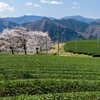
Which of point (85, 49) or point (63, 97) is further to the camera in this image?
point (85, 49)

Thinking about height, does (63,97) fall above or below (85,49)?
below

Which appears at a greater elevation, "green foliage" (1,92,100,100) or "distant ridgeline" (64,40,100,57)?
"distant ridgeline" (64,40,100,57)

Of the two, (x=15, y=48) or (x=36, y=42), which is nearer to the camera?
(x=15, y=48)

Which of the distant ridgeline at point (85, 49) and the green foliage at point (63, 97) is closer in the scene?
the green foliage at point (63, 97)

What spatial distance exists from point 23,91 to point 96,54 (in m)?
41.2

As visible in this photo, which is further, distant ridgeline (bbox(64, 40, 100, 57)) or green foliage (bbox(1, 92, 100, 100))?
distant ridgeline (bbox(64, 40, 100, 57))

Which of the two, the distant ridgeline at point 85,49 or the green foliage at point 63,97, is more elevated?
the distant ridgeline at point 85,49

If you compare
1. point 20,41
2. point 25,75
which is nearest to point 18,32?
point 20,41

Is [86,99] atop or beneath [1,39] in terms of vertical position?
beneath

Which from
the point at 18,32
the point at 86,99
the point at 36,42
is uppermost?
the point at 18,32

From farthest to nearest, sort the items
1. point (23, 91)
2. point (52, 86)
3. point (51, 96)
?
point (52, 86) < point (23, 91) < point (51, 96)

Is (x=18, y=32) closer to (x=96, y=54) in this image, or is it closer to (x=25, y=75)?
(x=96, y=54)

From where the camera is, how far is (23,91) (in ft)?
34.3

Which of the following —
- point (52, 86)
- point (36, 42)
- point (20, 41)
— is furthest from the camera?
point (36, 42)
